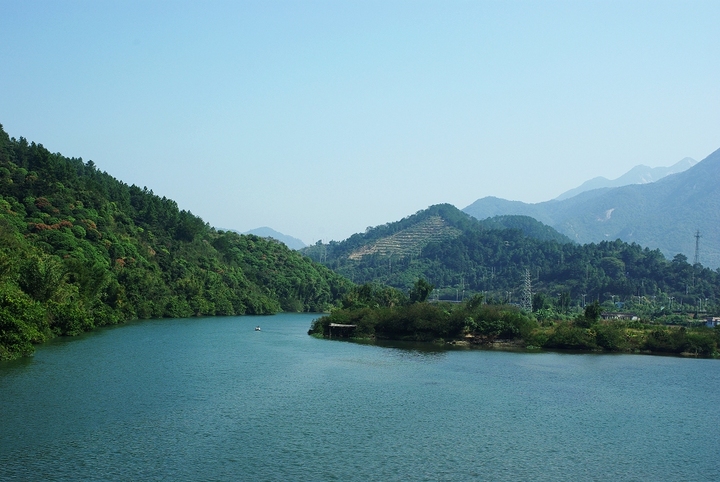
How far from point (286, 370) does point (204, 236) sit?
8642cm

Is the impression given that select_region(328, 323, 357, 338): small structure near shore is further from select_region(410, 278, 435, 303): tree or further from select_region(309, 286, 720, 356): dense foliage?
select_region(410, 278, 435, 303): tree

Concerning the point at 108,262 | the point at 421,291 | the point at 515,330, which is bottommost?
the point at 515,330

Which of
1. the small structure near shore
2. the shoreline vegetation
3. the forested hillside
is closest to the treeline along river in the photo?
the forested hillside

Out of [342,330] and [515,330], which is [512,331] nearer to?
[515,330]

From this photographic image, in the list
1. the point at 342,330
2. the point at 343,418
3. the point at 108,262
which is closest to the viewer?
the point at 343,418

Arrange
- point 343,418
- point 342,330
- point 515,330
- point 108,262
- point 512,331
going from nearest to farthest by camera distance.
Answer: point 343,418 → point 515,330 → point 512,331 → point 342,330 → point 108,262

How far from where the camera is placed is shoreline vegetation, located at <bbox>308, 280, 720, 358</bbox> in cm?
6222

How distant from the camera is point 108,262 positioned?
78250mm

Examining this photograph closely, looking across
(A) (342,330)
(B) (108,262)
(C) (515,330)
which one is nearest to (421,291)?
(A) (342,330)

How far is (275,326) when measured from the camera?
88.1 metres

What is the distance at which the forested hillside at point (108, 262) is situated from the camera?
168ft

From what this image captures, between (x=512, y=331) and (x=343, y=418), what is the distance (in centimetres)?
3719

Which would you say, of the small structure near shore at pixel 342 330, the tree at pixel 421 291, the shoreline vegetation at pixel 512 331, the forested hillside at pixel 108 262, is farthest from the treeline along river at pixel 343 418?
the tree at pixel 421 291

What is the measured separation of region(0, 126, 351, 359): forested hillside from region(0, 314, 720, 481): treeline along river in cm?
542
